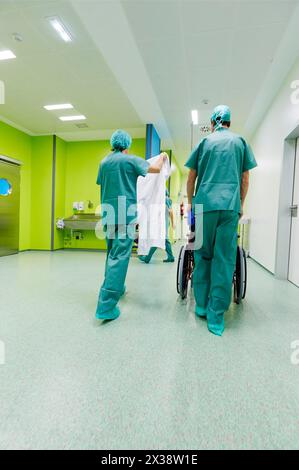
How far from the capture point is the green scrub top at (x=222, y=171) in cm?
162

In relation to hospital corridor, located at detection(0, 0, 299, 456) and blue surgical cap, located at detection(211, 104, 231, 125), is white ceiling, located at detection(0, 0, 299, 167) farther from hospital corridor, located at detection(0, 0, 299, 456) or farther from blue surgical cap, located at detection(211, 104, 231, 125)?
blue surgical cap, located at detection(211, 104, 231, 125)

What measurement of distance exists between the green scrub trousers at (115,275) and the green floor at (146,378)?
4.1 inches

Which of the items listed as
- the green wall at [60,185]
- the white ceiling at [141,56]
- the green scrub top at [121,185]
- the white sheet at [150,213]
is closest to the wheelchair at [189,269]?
the green scrub top at [121,185]

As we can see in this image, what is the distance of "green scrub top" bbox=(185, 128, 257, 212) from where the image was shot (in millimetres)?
1622

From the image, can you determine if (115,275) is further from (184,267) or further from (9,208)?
(9,208)

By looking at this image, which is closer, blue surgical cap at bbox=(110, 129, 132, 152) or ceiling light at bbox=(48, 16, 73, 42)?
blue surgical cap at bbox=(110, 129, 132, 152)

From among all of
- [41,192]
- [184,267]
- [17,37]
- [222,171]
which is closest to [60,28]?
[17,37]

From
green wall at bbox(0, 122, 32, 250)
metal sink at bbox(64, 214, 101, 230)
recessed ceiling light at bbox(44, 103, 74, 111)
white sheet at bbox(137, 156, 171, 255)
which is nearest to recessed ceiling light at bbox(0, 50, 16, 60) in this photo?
recessed ceiling light at bbox(44, 103, 74, 111)

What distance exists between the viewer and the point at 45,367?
1194mm

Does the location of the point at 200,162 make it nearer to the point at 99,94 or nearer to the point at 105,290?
the point at 105,290

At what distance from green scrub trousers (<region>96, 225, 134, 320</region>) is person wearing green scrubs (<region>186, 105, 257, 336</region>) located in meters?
0.57

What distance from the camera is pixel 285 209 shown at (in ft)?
10.4
